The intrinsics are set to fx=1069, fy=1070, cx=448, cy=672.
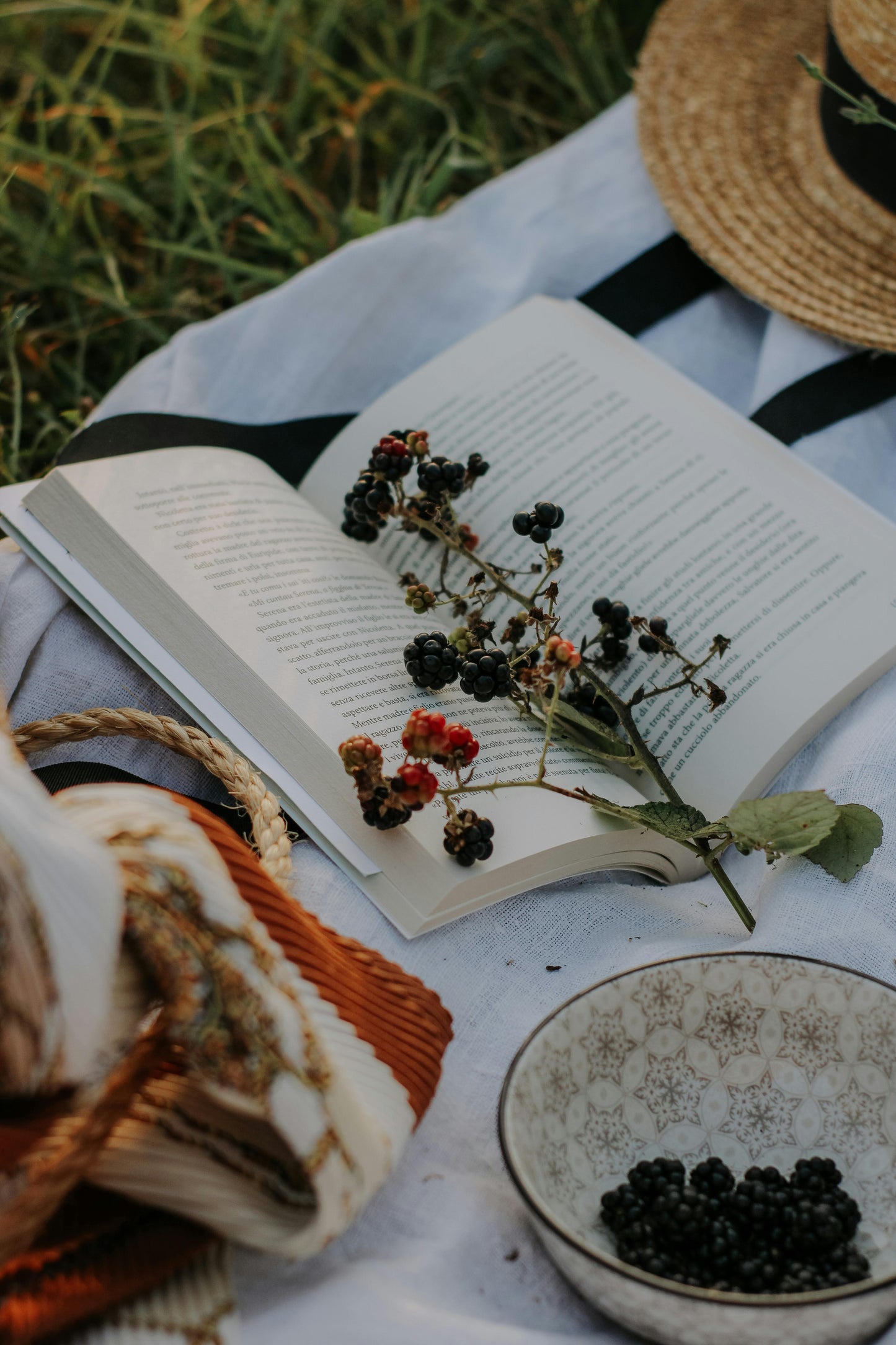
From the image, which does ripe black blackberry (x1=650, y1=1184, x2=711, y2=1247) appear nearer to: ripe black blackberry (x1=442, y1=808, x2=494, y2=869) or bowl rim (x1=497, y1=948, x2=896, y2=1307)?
bowl rim (x1=497, y1=948, x2=896, y2=1307)

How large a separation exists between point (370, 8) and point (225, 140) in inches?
11.6

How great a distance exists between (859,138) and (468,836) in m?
0.75

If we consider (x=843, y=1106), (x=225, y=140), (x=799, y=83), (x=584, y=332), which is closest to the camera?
(x=843, y=1106)

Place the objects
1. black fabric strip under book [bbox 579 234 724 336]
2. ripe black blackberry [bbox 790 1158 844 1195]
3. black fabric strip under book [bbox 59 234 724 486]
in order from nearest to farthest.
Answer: ripe black blackberry [bbox 790 1158 844 1195], black fabric strip under book [bbox 59 234 724 486], black fabric strip under book [bbox 579 234 724 336]

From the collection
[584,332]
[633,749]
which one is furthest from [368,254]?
[633,749]

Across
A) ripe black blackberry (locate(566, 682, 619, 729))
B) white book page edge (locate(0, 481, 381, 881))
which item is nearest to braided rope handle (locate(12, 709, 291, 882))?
white book page edge (locate(0, 481, 381, 881))

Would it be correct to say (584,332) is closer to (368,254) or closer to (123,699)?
(368,254)

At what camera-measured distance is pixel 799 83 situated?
112 centimetres

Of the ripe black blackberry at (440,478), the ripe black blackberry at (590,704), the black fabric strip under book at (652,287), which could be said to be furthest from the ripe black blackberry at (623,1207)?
the black fabric strip under book at (652,287)

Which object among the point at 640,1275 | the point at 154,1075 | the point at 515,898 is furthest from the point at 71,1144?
the point at 515,898

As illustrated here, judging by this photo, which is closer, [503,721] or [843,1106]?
[843,1106]

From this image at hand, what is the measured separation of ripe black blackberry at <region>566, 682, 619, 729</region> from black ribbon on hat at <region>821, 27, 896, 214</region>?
55cm

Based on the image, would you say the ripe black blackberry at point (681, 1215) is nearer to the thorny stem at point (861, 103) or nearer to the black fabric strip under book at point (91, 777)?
the black fabric strip under book at point (91, 777)

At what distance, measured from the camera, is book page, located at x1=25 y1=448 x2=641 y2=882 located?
64 centimetres
